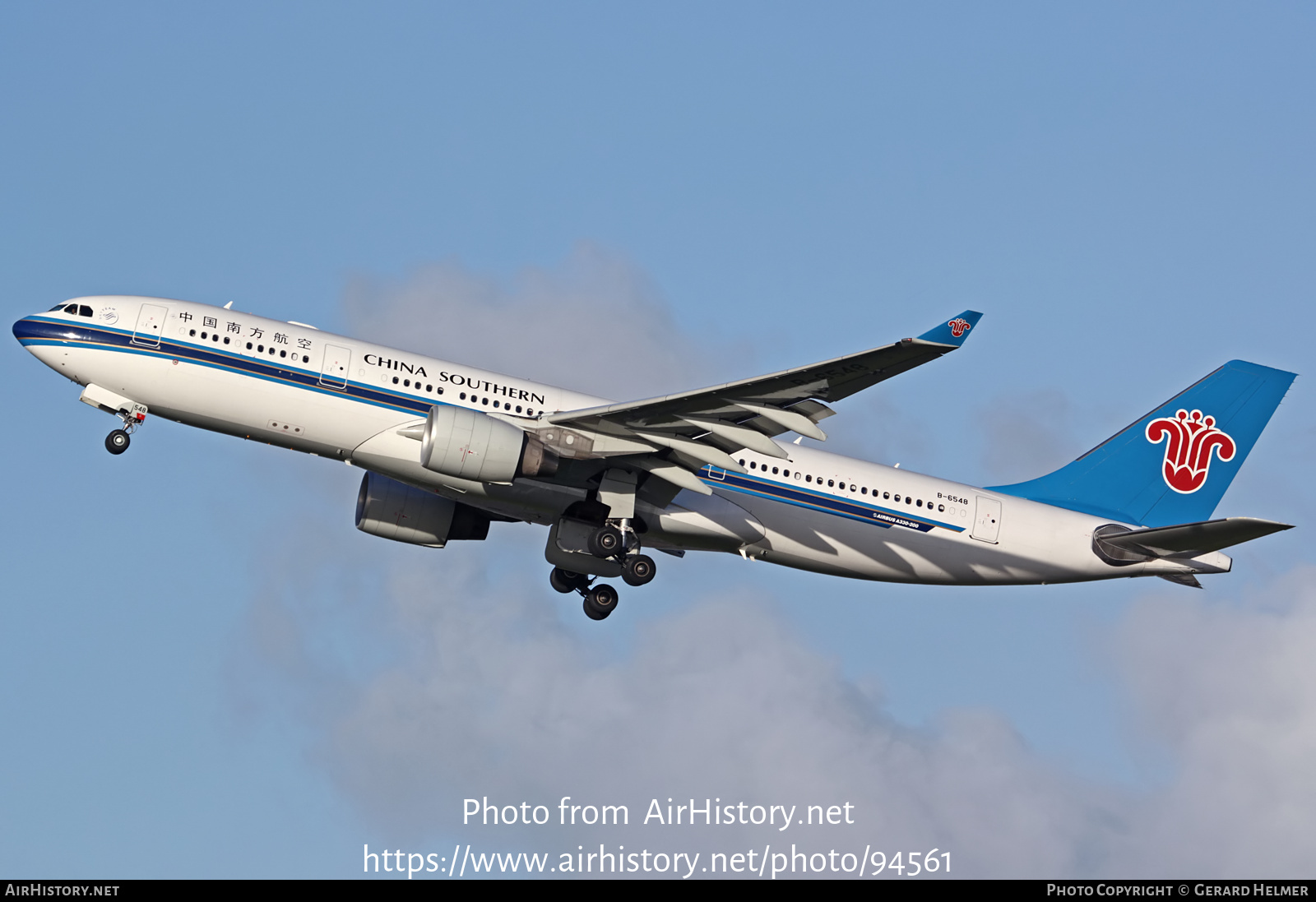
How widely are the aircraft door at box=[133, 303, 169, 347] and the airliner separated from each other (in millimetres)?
60

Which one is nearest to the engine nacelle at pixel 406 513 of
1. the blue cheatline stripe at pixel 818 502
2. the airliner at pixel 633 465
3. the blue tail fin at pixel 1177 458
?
the airliner at pixel 633 465

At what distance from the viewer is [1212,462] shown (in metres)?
45.1

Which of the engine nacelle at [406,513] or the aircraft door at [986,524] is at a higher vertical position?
the aircraft door at [986,524]

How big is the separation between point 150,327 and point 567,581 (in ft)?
44.8

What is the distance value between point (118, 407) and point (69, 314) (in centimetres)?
256

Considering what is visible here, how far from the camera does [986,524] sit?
41.4 meters

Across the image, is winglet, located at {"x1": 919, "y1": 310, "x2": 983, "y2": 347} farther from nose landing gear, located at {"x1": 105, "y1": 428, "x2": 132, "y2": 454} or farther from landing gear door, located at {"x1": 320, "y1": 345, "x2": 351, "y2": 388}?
nose landing gear, located at {"x1": 105, "y1": 428, "x2": 132, "y2": 454}

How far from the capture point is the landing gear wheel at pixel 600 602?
42562 mm

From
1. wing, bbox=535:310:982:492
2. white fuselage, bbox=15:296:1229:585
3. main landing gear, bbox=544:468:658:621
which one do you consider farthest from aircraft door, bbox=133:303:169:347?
main landing gear, bbox=544:468:658:621

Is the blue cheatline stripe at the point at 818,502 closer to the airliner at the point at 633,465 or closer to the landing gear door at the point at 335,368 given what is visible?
the airliner at the point at 633,465

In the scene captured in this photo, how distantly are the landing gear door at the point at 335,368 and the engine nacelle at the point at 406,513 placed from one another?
17.3 ft

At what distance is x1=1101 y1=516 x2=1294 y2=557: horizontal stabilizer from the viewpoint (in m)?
37.7

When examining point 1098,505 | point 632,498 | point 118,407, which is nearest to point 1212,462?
point 1098,505

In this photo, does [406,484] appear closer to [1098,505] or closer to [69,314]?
[69,314]
